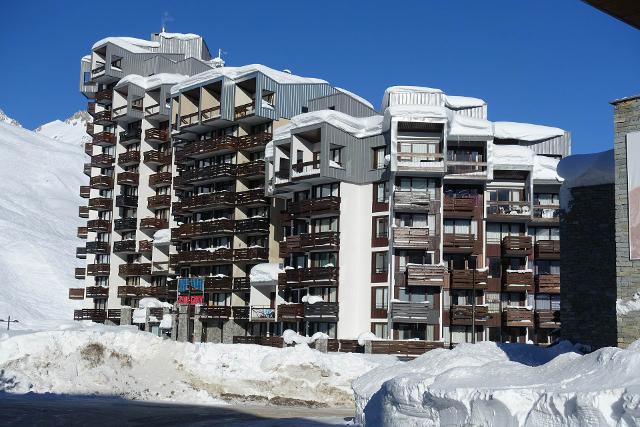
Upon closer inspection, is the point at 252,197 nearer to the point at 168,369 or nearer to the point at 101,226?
the point at 101,226

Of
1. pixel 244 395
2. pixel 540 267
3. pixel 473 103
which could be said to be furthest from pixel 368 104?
pixel 244 395

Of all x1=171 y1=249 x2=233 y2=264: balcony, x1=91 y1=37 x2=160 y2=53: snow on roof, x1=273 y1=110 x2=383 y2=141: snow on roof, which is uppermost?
x1=91 y1=37 x2=160 y2=53: snow on roof

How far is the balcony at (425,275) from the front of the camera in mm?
60875

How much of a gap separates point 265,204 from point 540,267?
25.0 m

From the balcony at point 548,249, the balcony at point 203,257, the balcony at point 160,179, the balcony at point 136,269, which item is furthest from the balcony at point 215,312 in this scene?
the balcony at point 548,249

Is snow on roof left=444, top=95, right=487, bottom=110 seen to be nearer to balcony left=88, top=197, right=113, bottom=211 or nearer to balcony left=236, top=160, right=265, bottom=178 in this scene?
balcony left=236, top=160, right=265, bottom=178

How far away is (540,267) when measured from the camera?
70.6 m

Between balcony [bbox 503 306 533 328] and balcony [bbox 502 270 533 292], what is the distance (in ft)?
6.92

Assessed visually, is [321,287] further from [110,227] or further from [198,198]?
[110,227]

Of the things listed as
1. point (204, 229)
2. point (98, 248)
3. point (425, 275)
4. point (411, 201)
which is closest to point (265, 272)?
point (204, 229)

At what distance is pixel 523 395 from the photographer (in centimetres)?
2023

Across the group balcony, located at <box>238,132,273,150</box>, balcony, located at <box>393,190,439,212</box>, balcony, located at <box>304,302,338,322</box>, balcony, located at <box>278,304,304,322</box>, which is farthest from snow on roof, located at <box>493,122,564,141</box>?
balcony, located at <box>278,304,304,322</box>

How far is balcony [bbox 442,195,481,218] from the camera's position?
64.1m

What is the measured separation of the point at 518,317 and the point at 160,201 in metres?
40.5
